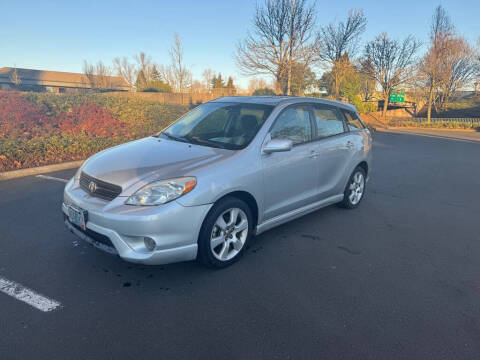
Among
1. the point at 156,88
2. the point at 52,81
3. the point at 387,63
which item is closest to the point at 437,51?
the point at 387,63

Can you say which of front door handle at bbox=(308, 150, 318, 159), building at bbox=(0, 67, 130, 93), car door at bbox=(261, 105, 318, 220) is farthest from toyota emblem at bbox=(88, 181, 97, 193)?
building at bbox=(0, 67, 130, 93)

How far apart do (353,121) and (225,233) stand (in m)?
3.13

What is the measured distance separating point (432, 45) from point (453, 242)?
30131 mm

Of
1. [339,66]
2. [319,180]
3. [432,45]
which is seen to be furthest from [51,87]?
[319,180]

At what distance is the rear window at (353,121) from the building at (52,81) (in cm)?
3608

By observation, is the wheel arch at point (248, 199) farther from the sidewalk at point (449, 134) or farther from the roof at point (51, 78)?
the roof at point (51, 78)

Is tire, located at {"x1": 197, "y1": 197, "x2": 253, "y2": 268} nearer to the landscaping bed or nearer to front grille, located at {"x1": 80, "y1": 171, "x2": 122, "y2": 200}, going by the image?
front grille, located at {"x1": 80, "y1": 171, "x2": 122, "y2": 200}

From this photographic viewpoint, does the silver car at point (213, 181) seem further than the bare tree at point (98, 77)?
No

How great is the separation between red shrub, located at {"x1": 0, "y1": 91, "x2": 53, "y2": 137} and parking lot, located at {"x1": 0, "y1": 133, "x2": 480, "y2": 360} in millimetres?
6022

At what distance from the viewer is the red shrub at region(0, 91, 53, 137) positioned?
9803 millimetres

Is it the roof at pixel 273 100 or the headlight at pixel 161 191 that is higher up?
the roof at pixel 273 100

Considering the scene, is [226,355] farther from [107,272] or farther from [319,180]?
[319,180]

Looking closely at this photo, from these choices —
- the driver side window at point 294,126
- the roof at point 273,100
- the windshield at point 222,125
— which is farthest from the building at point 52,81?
the driver side window at point 294,126

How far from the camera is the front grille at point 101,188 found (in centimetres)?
307
